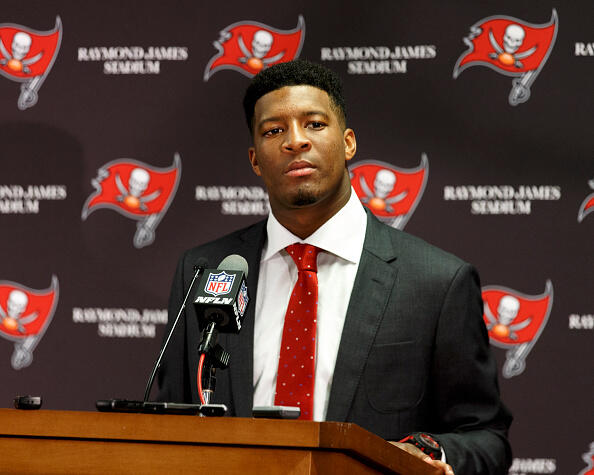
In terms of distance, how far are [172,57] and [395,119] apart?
1004mm

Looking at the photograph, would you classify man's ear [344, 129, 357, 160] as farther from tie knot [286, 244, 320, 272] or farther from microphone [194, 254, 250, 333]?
microphone [194, 254, 250, 333]

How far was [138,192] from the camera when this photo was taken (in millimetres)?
3572

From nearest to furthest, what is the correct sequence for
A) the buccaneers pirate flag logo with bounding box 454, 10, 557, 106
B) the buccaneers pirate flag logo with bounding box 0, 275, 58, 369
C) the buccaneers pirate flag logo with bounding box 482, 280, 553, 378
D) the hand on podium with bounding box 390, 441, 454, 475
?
the hand on podium with bounding box 390, 441, 454, 475
the buccaneers pirate flag logo with bounding box 482, 280, 553, 378
the buccaneers pirate flag logo with bounding box 454, 10, 557, 106
the buccaneers pirate flag logo with bounding box 0, 275, 58, 369

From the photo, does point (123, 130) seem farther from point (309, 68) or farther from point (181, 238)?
point (309, 68)

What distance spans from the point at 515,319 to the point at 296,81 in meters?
1.29

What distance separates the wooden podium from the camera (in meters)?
1.32

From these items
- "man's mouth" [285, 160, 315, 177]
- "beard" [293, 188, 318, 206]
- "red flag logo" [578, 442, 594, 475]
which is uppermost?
"man's mouth" [285, 160, 315, 177]

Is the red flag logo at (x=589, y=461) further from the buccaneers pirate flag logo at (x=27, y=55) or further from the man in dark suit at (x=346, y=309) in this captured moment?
the buccaneers pirate flag logo at (x=27, y=55)

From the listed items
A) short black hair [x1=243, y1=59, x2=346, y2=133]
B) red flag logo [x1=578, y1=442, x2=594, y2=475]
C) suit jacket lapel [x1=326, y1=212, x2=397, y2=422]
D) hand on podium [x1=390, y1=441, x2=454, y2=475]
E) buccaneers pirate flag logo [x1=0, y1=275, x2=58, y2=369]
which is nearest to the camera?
hand on podium [x1=390, y1=441, x2=454, y2=475]

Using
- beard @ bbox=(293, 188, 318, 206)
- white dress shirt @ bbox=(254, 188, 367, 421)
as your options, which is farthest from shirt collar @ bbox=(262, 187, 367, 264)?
beard @ bbox=(293, 188, 318, 206)

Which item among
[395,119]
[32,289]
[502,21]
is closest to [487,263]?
[395,119]

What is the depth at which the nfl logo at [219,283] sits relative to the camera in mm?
1695

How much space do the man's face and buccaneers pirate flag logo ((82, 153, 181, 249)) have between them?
0.99 m

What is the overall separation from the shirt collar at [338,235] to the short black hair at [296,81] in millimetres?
305
